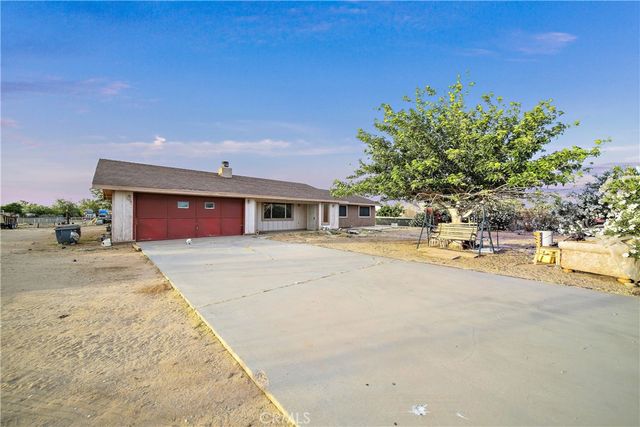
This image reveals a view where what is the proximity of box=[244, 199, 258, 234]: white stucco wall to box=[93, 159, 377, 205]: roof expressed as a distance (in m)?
0.67

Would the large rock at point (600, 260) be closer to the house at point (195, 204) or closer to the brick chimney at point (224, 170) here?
the house at point (195, 204)

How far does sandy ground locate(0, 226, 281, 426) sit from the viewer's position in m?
1.91

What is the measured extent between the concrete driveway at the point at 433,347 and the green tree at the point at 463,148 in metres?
4.37

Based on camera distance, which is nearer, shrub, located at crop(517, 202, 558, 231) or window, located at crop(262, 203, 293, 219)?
shrub, located at crop(517, 202, 558, 231)

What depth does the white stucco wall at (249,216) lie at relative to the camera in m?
16.2

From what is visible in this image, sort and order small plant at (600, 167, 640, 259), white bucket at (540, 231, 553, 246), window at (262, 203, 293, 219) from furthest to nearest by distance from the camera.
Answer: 1. window at (262, 203, 293, 219)
2. white bucket at (540, 231, 553, 246)
3. small plant at (600, 167, 640, 259)

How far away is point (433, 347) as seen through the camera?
8.91 feet

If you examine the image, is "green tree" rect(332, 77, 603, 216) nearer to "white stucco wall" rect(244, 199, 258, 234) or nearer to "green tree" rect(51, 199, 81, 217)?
"white stucco wall" rect(244, 199, 258, 234)

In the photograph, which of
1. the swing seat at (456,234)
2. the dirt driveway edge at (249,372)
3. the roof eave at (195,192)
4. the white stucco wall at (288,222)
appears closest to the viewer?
the dirt driveway edge at (249,372)

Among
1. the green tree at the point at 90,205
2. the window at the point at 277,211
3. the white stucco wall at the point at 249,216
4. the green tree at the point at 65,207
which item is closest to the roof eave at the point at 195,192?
the white stucco wall at the point at 249,216

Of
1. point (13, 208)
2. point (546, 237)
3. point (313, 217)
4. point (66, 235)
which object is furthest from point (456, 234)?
point (13, 208)

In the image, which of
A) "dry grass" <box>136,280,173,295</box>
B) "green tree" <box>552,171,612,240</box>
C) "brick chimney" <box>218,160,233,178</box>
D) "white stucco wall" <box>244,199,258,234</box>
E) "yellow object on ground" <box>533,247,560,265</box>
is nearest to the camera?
"dry grass" <box>136,280,173,295</box>

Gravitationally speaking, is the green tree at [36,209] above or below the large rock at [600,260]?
above

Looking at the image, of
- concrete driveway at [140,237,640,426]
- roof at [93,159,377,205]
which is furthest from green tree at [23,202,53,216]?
concrete driveway at [140,237,640,426]
